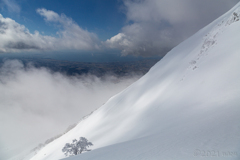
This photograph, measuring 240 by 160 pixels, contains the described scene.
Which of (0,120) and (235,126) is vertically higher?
(0,120)

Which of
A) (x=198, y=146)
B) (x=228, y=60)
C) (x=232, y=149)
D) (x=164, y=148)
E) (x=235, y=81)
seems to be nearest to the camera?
(x=232, y=149)

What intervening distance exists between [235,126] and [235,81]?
24.7 feet

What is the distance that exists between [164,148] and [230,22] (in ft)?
96.8

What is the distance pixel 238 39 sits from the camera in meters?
15.7

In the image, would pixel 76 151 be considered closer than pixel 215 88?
No

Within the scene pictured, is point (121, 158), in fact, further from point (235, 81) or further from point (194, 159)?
point (235, 81)

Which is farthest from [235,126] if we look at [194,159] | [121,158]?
[121,158]

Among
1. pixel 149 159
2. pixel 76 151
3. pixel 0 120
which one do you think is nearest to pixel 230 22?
pixel 149 159

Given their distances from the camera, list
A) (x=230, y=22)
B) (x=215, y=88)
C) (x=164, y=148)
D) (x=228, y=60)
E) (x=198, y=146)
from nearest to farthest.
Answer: (x=198, y=146)
(x=164, y=148)
(x=215, y=88)
(x=228, y=60)
(x=230, y=22)

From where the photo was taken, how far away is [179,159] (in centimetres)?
440

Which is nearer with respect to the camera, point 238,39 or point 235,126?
point 235,126

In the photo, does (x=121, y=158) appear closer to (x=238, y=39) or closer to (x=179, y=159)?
(x=179, y=159)

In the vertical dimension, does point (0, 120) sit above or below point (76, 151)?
above

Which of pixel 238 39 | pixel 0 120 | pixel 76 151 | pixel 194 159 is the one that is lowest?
pixel 194 159
